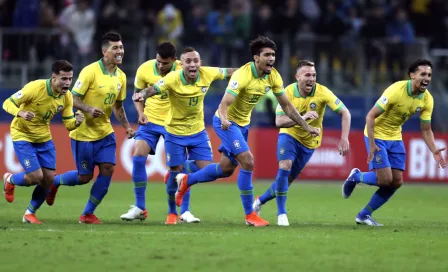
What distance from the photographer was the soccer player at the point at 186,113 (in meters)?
12.5

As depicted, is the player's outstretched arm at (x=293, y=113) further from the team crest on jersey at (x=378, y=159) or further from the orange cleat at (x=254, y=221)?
the orange cleat at (x=254, y=221)

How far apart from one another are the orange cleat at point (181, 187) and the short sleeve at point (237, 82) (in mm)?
1553

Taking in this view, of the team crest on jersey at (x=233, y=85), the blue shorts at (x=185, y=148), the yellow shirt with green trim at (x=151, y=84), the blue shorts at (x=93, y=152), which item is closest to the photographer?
the team crest on jersey at (x=233, y=85)

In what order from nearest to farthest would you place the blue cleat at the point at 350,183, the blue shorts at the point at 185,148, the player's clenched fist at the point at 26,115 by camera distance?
the player's clenched fist at the point at 26,115 < the blue shorts at the point at 185,148 < the blue cleat at the point at 350,183

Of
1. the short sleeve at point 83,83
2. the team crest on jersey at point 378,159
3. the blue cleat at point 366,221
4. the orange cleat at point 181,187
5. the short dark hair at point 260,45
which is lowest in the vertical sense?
the blue cleat at point 366,221

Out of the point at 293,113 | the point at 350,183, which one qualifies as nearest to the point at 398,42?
the point at 350,183

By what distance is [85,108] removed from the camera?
489 inches

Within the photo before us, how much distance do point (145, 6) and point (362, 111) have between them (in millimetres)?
6697

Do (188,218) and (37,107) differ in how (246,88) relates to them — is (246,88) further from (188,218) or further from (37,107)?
(37,107)

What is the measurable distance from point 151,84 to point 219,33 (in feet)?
34.0

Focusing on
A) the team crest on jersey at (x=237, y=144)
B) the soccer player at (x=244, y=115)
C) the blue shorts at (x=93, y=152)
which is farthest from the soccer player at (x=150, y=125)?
the team crest on jersey at (x=237, y=144)

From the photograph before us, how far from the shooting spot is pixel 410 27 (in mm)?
25469

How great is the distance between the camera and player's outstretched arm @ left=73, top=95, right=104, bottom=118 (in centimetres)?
1230

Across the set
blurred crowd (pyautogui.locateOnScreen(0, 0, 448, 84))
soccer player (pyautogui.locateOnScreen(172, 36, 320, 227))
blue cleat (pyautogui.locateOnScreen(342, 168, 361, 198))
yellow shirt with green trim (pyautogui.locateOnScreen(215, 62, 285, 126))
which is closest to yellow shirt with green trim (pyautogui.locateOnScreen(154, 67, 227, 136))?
soccer player (pyautogui.locateOnScreen(172, 36, 320, 227))
